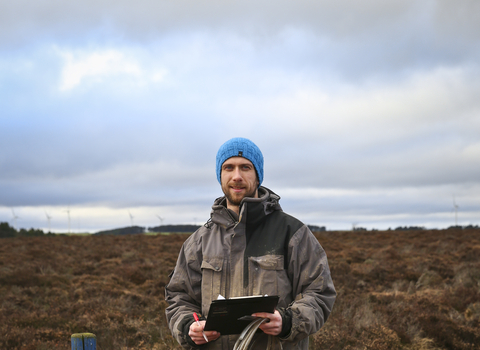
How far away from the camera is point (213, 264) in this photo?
260 cm

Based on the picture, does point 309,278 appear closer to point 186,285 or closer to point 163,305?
point 186,285

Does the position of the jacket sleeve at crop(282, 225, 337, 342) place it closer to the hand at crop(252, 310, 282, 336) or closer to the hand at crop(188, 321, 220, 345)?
the hand at crop(252, 310, 282, 336)

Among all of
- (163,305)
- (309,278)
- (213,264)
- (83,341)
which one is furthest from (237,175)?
(163,305)

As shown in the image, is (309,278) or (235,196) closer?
(309,278)

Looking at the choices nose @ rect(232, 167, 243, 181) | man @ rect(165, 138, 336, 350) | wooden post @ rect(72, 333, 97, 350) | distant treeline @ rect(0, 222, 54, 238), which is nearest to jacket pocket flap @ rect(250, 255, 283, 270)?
man @ rect(165, 138, 336, 350)

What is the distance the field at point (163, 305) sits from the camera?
275 inches

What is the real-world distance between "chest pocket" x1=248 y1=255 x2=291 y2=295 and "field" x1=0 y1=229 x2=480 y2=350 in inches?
174

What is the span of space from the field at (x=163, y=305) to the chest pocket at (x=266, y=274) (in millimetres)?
4416

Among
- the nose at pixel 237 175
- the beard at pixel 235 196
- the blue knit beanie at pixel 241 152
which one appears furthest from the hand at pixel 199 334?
the blue knit beanie at pixel 241 152

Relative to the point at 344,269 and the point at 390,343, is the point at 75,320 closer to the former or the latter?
the point at 390,343

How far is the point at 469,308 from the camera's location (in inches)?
348

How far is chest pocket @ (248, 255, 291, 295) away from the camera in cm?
249

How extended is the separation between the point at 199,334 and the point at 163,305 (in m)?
7.26

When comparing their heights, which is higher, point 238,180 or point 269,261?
point 238,180
